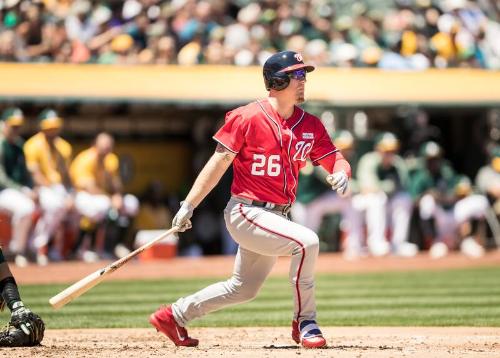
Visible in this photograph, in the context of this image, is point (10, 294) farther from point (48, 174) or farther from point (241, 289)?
point (48, 174)

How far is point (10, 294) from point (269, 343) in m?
1.70

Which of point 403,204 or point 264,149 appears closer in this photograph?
point 264,149

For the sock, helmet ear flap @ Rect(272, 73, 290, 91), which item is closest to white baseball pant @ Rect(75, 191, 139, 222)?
the sock

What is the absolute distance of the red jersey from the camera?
6488 mm

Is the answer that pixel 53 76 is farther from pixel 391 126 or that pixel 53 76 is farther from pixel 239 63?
pixel 391 126

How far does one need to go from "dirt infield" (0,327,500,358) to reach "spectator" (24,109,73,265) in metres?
6.33

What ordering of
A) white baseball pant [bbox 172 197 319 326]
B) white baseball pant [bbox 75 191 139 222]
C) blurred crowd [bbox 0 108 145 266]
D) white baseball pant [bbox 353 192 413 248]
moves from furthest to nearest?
white baseball pant [bbox 353 192 413 248], white baseball pant [bbox 75 191 139 222], blurred crowd [bbox 0 108 145 266], white baseball pant [bbox 172 197 319 326]

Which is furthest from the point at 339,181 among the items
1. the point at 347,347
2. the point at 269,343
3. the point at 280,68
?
the point at 269,343

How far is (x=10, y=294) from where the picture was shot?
6.69m

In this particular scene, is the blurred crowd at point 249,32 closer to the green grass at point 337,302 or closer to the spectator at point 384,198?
the spectator at point 384,198

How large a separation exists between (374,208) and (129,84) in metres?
4.08

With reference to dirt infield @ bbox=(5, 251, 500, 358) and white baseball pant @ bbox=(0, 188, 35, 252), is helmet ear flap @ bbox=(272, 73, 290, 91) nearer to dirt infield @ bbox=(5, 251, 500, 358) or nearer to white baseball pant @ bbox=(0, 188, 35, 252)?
dirt infield @ bbox=(5, 251, 500, 358)

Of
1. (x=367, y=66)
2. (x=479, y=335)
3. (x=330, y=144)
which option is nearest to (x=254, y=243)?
(x=330, y=144)

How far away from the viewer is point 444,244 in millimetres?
16562
